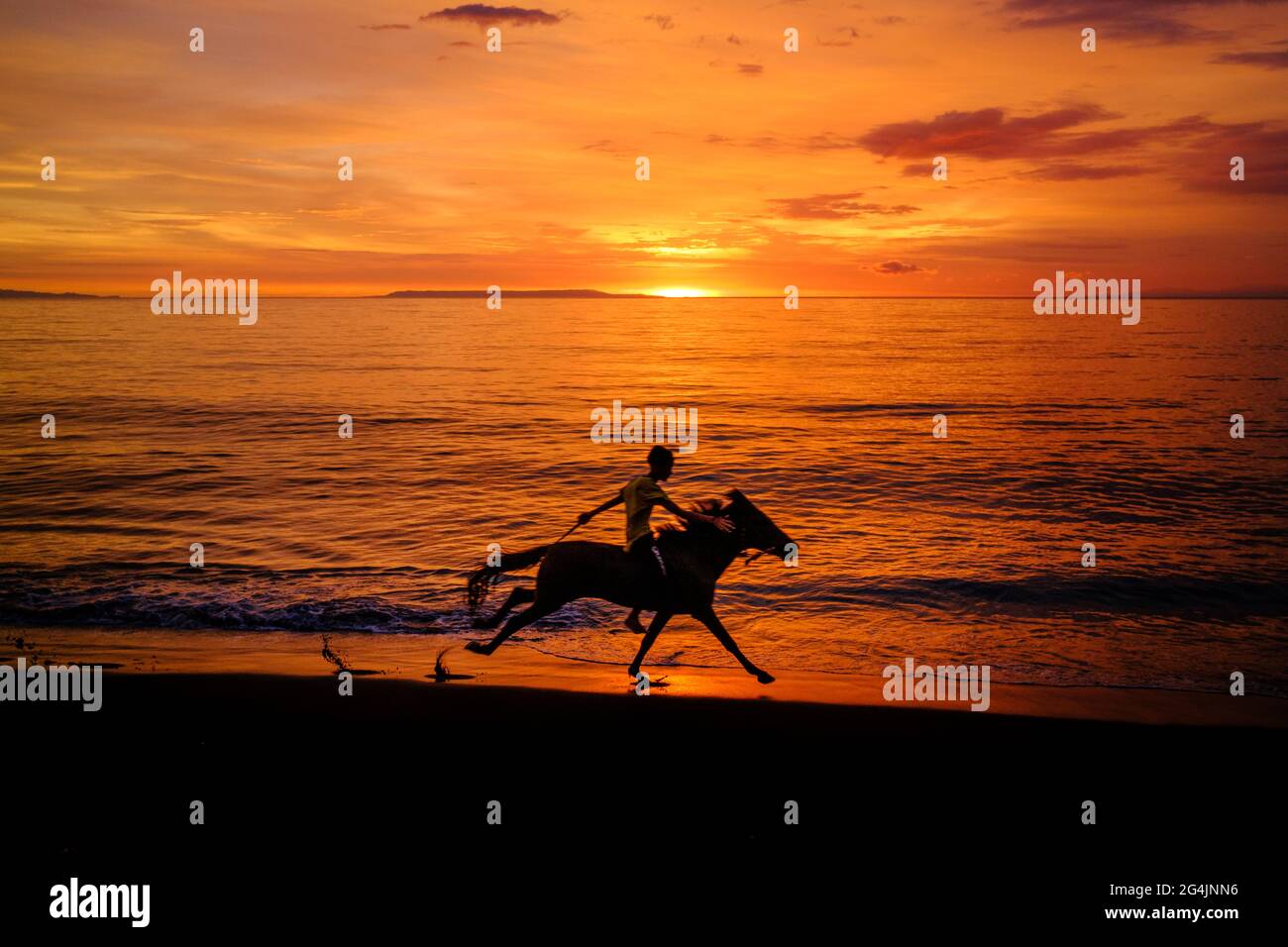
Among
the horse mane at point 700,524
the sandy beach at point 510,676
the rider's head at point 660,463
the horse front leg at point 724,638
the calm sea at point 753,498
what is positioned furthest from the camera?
the calm sea at point 753,498

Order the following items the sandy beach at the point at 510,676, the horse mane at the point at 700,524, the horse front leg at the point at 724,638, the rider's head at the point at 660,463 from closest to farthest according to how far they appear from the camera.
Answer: the sandy beach at the point at 510,676 → the rider's head at the point at 660,463 → the horse front leg at the point at 724,638 → the horse mane at the point at 700,524

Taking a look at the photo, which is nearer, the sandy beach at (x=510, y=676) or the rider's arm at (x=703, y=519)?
the sandy beach at (x=510, y=676)

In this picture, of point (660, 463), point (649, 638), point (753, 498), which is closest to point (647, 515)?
point (660, 463)

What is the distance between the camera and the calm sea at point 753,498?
41.5 ft

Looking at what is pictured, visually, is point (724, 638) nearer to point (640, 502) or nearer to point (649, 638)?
point (649, 638)

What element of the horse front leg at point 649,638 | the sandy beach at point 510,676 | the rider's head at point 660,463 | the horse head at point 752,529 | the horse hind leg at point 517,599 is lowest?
the sandy beach at point 510,676

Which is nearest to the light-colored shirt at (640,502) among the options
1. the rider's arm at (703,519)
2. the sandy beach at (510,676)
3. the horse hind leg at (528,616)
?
the rider's arm at (703,519)

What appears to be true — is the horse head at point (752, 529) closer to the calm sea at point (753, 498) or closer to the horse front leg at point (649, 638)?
the horse front leg at point (649, 638)

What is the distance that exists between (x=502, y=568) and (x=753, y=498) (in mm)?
Result: 13762

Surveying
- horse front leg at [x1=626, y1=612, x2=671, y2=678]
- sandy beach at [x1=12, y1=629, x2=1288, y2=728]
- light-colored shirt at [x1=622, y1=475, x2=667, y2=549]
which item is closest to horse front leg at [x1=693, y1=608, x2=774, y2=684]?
sandy beach at [x1=12, y1=629, x2=1288, y2=728]

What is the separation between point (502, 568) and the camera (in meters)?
9.78

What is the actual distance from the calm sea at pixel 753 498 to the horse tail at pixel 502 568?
1.96 metres

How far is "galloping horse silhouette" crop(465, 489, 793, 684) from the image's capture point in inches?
363
